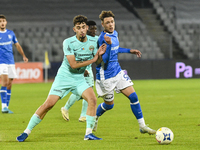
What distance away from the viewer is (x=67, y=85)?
5902 millimetres

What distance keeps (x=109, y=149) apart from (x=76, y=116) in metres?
4.01

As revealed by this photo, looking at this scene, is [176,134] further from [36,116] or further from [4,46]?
[4,46]

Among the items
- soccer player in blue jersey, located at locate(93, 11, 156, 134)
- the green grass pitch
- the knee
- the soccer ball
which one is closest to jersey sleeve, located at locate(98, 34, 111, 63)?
soccer player in blue jersey, located at locate(93, 11, 156, 134)

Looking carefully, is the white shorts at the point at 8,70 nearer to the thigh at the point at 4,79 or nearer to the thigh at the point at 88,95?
the thigh at the point at 4,79

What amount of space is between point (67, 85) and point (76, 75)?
0.22 meters

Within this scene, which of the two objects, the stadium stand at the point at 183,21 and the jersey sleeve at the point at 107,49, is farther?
the stadium stand at the point at 183,21

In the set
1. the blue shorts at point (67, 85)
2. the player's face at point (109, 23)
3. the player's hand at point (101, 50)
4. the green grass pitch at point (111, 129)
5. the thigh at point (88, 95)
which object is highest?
the player's face at point (109, 23)

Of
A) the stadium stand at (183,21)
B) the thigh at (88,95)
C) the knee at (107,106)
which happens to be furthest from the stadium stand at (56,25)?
the thigh at (88,95)

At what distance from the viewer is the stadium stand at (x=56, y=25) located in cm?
2398

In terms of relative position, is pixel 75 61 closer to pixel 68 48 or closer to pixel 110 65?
pixel 68 48

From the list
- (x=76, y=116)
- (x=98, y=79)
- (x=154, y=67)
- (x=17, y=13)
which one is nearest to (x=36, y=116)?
(x=98, y=79)

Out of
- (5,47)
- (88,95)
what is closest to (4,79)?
(5,47)

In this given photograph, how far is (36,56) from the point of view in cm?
2372

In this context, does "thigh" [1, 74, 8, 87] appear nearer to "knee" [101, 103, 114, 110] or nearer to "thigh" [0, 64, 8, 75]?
"thigh" [0, 64, 8, 75]
